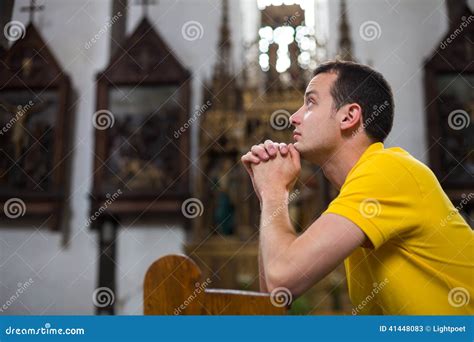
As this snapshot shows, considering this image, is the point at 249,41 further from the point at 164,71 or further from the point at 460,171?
the point at 460,171

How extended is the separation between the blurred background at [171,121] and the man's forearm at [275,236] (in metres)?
3.19

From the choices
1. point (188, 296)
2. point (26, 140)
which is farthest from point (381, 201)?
point (26, 140)

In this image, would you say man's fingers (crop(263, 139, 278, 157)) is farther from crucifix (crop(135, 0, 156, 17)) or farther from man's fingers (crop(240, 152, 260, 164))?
crucifix (crop(135, 0, 156, 17))

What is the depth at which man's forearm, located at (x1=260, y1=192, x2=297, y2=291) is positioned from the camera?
106cm

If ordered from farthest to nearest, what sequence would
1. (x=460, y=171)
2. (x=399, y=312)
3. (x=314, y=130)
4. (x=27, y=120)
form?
1. (x=27, y=120)
2. (x=460, y=171)
3. (x=314, y=130)
4. (x=399, y=312)

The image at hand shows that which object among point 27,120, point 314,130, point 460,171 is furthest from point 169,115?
point 314,130

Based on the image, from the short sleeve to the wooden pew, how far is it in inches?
10.4

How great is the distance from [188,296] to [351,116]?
0.67m

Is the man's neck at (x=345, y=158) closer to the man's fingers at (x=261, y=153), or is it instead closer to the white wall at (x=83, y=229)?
the man's fingers at (x=261, y=153)

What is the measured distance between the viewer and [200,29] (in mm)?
5219

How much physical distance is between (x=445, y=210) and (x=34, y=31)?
16.4ft

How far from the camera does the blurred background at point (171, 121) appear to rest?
15.0 feet

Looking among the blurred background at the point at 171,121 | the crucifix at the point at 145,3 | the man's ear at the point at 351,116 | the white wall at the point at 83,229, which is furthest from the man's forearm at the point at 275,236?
the crucifix at the point at 145,3


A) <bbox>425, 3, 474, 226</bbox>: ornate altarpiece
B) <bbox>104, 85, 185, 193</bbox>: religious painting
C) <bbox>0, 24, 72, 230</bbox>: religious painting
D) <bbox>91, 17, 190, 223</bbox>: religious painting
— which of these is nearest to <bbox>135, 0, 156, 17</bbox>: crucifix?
<bbox>91, 17, 190, 223</bbox>: religious painting
